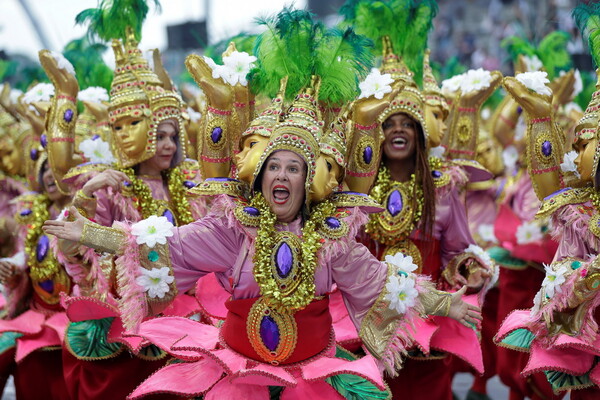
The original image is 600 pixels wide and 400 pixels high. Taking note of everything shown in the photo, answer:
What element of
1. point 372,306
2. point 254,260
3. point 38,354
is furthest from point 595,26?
point 38,354

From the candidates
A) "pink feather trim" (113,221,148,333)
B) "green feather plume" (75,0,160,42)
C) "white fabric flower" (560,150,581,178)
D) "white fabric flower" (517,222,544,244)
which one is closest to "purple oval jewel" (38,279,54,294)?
"green feather plume" (75,0,160,42)

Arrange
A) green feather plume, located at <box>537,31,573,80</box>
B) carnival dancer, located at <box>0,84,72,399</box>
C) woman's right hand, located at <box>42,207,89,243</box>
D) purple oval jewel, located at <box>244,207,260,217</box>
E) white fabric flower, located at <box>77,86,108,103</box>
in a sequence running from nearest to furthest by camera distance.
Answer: woman's right hand, located at <box>42,207,89,243</box> → purple oval jewel, located at <box>244,207,260,217</box> → carnival dancer, located at <box>0,84,72,399</box> → white fabric flower, located at <box>77,86,108,103</box> → green feather plume, located at <box>537,31,573,80</box>

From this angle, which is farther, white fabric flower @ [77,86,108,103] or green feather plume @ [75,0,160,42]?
white fabric flower @ [77,86,108,103]

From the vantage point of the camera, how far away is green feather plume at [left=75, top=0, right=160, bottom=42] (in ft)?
18.1

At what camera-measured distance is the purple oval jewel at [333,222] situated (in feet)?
12.3

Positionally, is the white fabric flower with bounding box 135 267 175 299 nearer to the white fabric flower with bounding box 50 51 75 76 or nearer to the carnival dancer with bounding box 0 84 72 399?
the carnival dancer with bounding box 0 84 72 399

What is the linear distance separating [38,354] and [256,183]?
2.75 meters

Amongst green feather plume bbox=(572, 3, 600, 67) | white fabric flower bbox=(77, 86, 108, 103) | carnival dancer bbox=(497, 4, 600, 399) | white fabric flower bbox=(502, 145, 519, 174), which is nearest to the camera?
carnival dancer bbox=(497, 4, 600, 399)

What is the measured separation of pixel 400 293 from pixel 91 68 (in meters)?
3.50

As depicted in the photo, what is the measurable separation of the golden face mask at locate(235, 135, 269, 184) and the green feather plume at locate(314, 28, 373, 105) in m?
0.38

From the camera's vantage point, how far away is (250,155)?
3783mm

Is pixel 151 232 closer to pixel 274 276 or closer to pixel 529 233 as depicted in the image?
pixel 274 276

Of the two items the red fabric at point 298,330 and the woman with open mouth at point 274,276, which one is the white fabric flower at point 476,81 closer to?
the woman with open mouth at point 274,276

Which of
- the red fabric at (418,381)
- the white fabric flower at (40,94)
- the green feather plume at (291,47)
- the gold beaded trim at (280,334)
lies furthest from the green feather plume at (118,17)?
the red fabric at (418,381)
